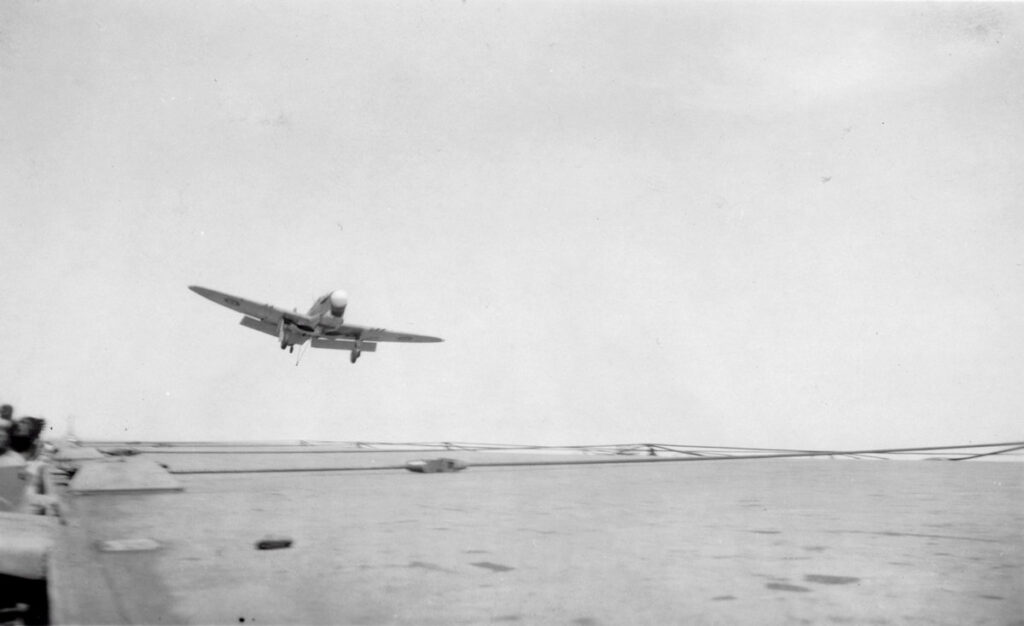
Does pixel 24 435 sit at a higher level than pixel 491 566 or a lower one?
higher

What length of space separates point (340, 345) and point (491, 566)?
42.2 m

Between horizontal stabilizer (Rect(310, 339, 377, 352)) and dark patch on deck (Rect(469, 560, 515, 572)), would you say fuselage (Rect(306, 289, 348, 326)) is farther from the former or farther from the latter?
dark patch on deck (Rect(469, 560, 515, 572))

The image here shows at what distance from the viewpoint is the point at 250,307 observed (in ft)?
126

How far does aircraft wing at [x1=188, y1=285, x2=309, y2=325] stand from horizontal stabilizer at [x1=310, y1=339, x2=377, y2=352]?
149 inches

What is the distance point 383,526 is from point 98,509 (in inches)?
107

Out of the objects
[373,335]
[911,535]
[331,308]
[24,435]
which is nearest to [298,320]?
[331,308]

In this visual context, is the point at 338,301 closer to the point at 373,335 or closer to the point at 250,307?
the point at 250,307

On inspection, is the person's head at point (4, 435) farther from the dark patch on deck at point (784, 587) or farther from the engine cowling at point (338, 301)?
the engine cowling at point (338, 301)

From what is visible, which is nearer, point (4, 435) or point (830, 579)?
point (830, 579)

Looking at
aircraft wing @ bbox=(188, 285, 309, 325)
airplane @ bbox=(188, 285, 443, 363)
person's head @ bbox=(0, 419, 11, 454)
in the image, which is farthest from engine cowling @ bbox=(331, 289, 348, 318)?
person's head @ bbox=(0, 419, 11, 454)

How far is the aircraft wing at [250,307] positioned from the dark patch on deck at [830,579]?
1448 inches

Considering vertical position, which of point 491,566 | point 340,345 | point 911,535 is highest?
point 340,345

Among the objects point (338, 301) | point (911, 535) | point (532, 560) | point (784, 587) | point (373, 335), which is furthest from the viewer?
point (373, 335)

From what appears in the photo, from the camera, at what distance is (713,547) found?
175 inches
